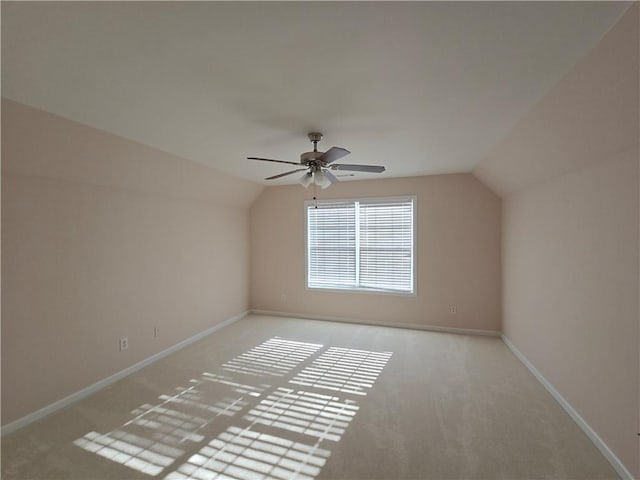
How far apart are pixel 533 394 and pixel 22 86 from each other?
180 inches

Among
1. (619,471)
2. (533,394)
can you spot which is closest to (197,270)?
(533,394)

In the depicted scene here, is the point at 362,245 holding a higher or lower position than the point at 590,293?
higher

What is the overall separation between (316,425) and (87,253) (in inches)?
105

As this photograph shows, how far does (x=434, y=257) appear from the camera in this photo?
4668mm

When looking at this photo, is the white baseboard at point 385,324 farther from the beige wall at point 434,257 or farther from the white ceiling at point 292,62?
the white ceiling at point 292,62

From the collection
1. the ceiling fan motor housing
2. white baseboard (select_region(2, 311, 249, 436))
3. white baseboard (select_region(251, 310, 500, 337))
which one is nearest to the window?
white baseboard (select_region(251, 310, 500, 337))

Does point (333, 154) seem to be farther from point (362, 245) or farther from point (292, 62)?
point (362, 245)

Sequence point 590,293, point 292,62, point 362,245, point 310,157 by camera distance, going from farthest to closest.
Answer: point 362,245
point 310,157
point 590,293
point 292,62

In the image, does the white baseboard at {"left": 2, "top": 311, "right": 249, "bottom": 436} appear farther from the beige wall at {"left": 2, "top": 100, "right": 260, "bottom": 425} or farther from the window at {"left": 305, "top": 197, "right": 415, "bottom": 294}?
the window at {"left": 305, "top": 197, "right": 415, "bottom": 294}

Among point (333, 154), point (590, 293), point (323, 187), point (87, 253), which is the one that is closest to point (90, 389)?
point (87, 253)

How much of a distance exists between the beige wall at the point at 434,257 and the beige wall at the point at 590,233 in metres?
1.08

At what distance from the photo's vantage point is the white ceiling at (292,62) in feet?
4.10

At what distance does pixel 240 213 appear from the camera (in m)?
5.45

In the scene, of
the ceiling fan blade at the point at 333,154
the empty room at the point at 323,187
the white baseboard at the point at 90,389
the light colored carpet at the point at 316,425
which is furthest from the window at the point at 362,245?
the ceiling fan blade at the point at 333,154
